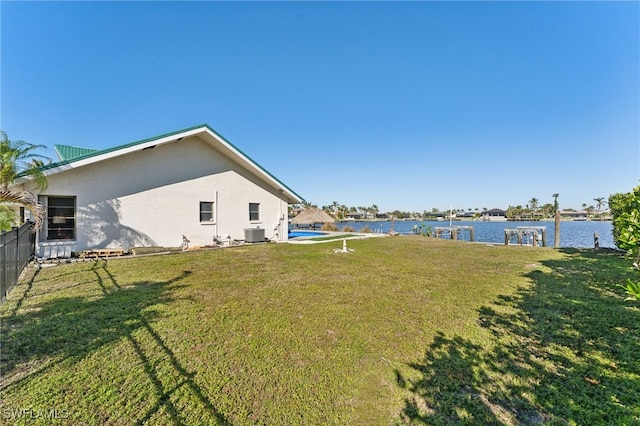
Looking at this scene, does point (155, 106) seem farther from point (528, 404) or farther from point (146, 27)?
point (528, 404)

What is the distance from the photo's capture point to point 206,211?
584 inches

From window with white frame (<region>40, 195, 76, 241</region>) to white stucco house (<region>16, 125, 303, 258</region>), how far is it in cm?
3

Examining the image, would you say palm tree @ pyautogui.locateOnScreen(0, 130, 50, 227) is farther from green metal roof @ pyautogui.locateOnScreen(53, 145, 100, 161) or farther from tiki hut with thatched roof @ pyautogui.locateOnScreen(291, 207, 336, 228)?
tiki hut with thatched roof @ pyautogui.locateOnScreen(291, 207, 336, 228)

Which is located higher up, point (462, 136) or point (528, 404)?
point (462, 136)

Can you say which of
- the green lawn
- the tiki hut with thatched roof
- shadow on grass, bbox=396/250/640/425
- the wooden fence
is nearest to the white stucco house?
the wooden fence

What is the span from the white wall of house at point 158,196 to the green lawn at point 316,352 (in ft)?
14.1

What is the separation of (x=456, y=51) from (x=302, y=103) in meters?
11.7

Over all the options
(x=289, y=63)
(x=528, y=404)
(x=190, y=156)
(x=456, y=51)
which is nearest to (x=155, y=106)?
(x=190, y=156)

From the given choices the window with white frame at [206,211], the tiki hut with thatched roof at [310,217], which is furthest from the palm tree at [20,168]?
the tiki hut with thatched roof at [310,217]

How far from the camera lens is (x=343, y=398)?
2891 millimetres

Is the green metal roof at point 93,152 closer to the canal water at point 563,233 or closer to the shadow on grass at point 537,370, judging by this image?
the shadow on grass at point 537,370

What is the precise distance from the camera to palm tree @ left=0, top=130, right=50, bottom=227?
8641mm

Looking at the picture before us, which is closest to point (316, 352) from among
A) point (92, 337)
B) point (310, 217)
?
point (92, 337)

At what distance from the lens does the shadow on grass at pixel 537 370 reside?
2.69m
